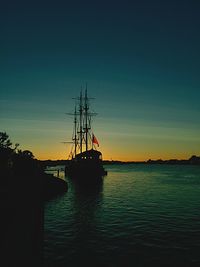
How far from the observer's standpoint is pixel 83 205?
3709 centimetres

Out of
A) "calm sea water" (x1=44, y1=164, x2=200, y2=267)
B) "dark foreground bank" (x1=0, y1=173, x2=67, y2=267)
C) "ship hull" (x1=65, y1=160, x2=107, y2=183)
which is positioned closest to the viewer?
"dark foreground bank" (x1=0, y1=173, x2=67, y2=267)

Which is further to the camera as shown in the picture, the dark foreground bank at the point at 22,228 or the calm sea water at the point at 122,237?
the calm sea water at the point at 122,237

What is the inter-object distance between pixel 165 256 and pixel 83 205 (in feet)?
71.2

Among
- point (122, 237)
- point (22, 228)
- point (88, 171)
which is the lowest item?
point (122, 237)

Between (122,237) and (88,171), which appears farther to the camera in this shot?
(88,171)

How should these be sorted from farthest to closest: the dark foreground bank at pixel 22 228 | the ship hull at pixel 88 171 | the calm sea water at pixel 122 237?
the ship hull at pixel 88 171 → the calm sea water at pixel 122 237 → the dark foreground bank at pixel 22 228

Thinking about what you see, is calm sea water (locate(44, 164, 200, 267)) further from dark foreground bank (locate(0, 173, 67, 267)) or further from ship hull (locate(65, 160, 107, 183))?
ship hull (locate(65, 160, 107, 183))

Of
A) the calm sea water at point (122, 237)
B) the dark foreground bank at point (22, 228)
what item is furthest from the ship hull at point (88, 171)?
the dark foreground bank at point (22, 228)

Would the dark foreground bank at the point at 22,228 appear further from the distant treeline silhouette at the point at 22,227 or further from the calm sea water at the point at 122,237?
the calm sea water at the point at 122,237

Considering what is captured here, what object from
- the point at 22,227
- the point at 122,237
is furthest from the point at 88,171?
the point at 22,227

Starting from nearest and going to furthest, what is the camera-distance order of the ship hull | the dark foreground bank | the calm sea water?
Result: the dark foreground bank < the calm sea water < the ship hull

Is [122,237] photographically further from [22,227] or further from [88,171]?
[88,171]

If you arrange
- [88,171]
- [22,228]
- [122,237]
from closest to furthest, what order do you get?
[22,228] < [122,237] < [88,171]

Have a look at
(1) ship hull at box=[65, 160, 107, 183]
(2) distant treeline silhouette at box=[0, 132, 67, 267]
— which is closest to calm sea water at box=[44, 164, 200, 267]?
(2) distant treeline silhouette at box=[0, 132, 67, 267]
